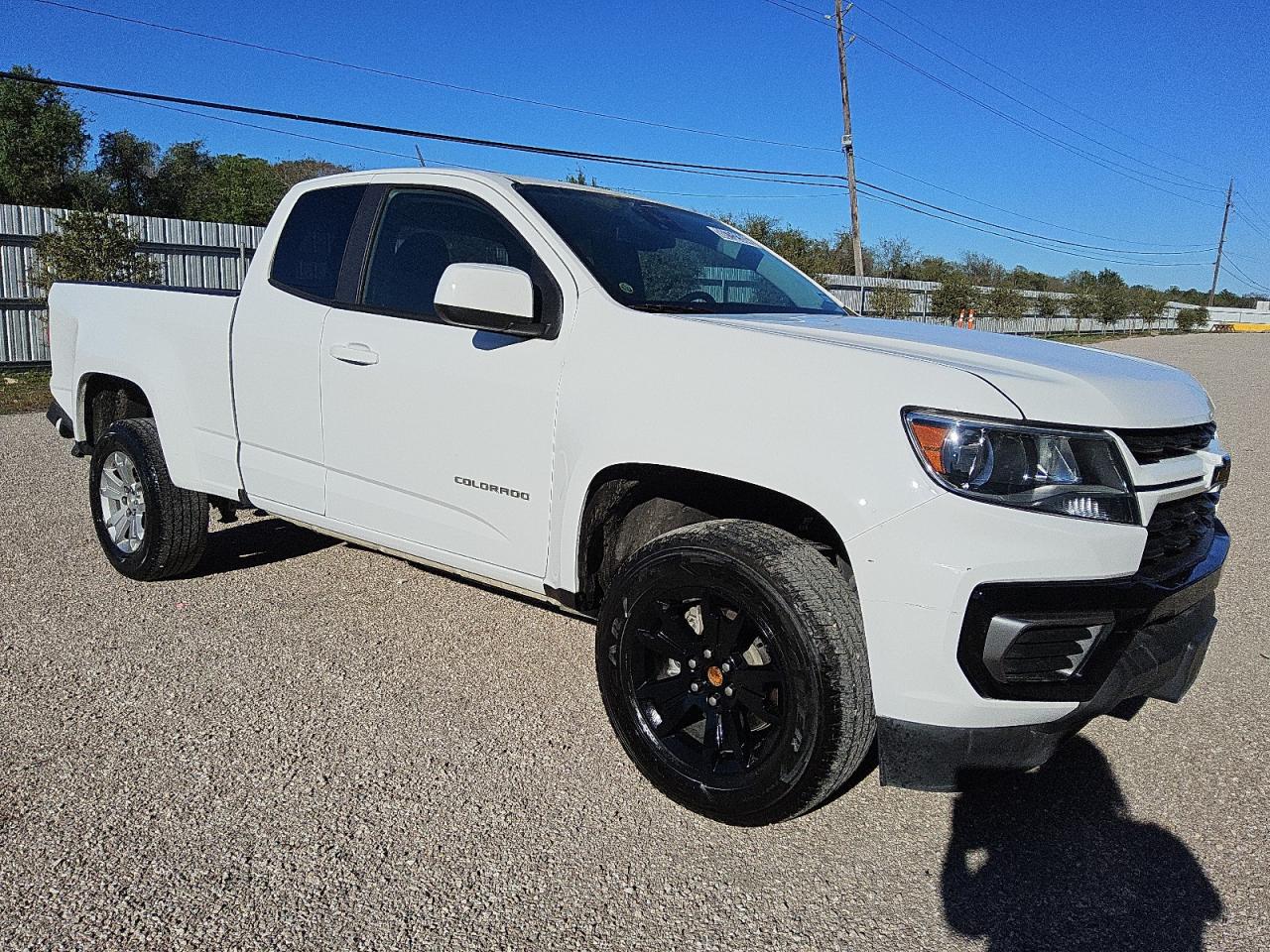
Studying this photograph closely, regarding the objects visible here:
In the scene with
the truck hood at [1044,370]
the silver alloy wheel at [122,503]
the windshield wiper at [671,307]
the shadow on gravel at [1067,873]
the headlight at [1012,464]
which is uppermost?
the windshield wiper at [671,307]

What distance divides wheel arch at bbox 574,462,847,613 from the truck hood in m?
0.49

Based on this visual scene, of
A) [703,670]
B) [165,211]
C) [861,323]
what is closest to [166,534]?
[703,670]

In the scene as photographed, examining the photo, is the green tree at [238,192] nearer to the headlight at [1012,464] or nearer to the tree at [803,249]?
the tree at [803,249]

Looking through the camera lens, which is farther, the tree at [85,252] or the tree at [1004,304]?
the tree at [1004,304]

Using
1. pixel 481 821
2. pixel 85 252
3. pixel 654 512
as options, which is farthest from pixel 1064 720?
pixel 85 252

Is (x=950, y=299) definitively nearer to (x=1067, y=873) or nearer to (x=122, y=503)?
(x=122, y=503)

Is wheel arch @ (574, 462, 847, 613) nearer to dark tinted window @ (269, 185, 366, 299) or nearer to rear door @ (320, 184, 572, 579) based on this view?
rear door @ (320, 184, 572, 579)

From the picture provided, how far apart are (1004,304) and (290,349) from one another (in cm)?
4405

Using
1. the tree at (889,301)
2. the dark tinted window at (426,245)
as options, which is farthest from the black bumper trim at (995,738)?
the tree at (889,301)

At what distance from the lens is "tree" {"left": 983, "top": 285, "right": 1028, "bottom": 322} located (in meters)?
42.9

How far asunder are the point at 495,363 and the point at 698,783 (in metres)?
1.51

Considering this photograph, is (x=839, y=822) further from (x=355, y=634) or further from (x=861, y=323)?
(x=355, y=634)

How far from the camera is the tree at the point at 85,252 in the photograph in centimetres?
1498

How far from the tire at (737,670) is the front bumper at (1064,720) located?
133mm
